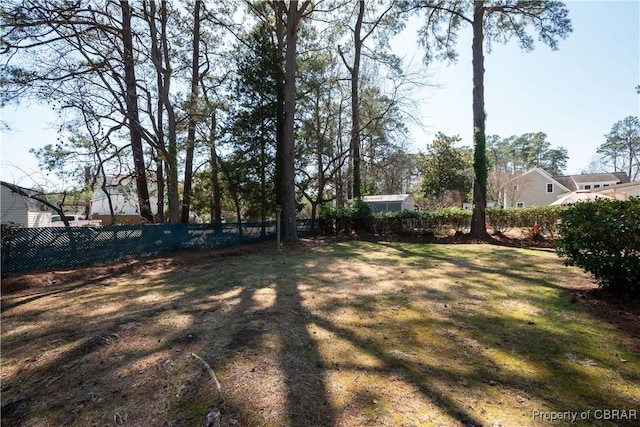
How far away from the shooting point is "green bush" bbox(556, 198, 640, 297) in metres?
3.85

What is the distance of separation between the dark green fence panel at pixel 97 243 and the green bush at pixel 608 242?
34.1 ft

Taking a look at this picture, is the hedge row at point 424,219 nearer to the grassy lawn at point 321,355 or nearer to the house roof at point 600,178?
the grassy lawn at point 321,355

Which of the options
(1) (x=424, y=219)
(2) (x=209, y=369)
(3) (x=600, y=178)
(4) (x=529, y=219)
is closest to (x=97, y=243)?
(2) (x=209, y=369)

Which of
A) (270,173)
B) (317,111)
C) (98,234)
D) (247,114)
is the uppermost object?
(317,111)

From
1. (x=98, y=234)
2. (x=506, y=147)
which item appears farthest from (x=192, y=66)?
(x=506, y=147)

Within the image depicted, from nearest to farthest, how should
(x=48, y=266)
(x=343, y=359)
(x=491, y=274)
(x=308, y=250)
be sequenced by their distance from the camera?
(x=343, y=359) < (x=491, y=274) < (x=48, y=266) < (x=308, y=250)

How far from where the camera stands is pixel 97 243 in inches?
328

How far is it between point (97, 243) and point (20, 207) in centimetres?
1310

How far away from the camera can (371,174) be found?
2416cm

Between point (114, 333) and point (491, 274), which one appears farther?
point (491, 274)

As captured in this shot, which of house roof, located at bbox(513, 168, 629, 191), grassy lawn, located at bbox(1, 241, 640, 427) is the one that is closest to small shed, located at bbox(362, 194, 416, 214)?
house roof, located at bbox(513, 168, 629, 191)

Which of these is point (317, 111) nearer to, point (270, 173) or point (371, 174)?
point (270, 173)

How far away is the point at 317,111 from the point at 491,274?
14553mm

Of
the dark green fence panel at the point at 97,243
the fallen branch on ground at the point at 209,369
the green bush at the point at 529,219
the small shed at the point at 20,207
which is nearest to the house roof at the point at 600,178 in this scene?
the green bush at the point at 529,219
